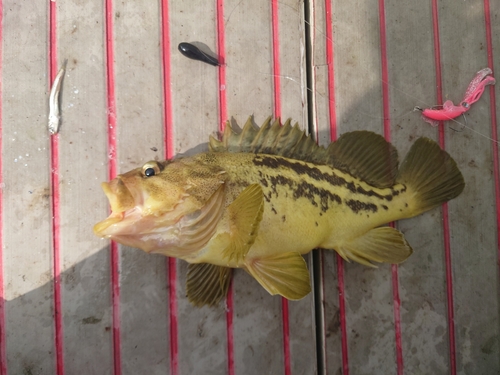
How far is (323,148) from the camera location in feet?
6.45

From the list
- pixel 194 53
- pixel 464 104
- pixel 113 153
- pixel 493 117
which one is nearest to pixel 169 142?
pixel 113 153

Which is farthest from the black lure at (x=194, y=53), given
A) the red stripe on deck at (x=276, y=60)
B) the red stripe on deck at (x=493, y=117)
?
the red stripe on deck at (x=493, y=117)

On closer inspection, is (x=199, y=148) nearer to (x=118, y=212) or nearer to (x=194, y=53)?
(x=194, y=53)

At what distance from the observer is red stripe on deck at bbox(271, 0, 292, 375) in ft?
6.88

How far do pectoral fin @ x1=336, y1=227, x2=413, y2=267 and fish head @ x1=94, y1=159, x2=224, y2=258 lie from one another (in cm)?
80

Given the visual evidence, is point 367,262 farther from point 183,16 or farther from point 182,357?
point 183,16

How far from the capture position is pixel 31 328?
193 cm

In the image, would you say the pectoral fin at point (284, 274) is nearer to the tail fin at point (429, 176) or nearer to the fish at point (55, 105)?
the tail fin at point (429, 176)

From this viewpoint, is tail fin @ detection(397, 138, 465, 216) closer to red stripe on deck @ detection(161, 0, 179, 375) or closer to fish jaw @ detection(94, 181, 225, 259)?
fish jaw @ detection(94, 181, 225, 259)

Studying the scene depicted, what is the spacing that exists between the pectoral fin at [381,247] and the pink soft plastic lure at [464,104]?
2.43 feet

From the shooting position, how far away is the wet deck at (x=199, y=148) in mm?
1974

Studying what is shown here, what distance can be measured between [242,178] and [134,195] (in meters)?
0.48

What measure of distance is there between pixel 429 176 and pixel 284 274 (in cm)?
98

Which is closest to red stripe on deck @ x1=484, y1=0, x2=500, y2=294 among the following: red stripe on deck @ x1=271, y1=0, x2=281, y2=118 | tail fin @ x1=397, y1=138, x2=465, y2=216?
tail fin @ x1=397, y1=138, x2=465, y2=216
